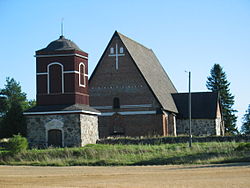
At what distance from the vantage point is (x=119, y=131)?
48.4 m

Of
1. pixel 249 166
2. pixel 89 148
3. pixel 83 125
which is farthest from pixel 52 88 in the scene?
pixel 249 166

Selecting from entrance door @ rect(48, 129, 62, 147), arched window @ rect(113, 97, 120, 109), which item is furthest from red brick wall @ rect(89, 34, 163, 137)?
entrance door @ rect(48, 129, 62, 147)

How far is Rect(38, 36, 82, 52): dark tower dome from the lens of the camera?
38.3m

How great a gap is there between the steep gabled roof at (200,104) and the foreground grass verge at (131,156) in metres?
18.5

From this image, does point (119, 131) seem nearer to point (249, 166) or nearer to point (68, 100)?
point (68, 100)

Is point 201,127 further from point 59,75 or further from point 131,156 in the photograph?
point 131,156

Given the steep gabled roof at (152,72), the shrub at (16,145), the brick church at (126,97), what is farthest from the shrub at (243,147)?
the steep gabled roof at (152,72)

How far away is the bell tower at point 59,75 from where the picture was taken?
37844 mm

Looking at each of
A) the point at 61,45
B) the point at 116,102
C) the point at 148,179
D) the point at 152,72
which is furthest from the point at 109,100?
the point at 148,179

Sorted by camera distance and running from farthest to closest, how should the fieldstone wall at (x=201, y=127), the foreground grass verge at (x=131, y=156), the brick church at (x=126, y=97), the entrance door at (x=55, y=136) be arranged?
the fieldstone wall at (x=201, y=127)
the brick church at (x=126, y=97)
the entrance door at (x=55, y=136)
the foreground grass verge at (x=131, y=156)

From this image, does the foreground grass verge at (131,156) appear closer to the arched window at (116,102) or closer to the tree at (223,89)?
the arched window at (116,102)

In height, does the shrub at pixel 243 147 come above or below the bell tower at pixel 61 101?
below

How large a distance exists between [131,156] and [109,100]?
18.0m

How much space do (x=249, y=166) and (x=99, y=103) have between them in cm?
2613
